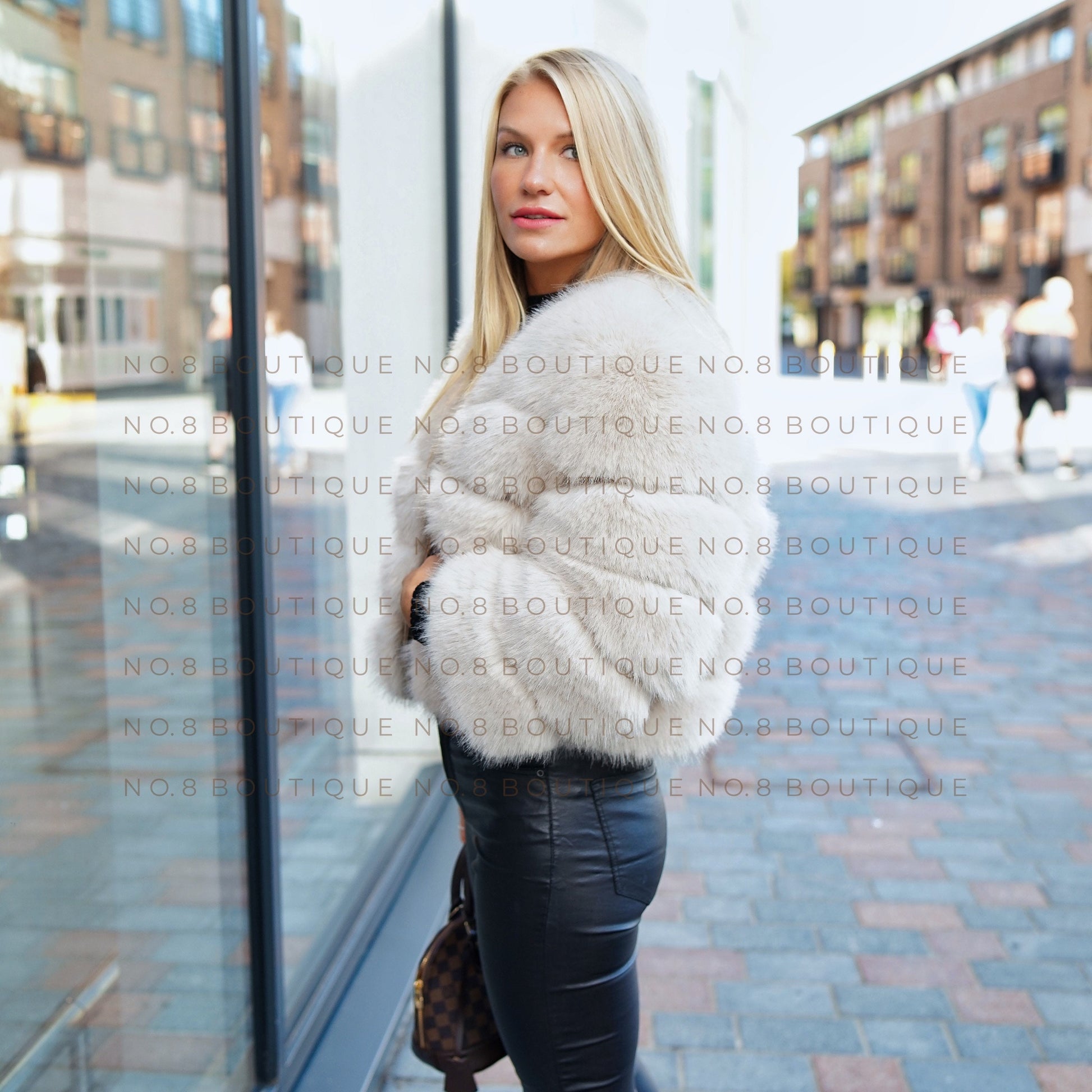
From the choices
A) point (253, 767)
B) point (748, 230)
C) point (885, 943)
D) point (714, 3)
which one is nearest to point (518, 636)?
point (253, 767)

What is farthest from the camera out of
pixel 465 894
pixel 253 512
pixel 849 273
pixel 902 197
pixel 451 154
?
pixel 849 273

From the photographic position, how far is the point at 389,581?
1.84 metres

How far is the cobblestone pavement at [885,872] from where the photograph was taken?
278 centimetres

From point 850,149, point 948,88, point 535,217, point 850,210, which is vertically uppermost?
point 948,88

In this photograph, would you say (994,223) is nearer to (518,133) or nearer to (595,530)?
(518,133)

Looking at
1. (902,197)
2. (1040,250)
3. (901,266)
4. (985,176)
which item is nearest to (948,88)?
(902,197)

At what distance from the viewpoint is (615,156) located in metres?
1.60

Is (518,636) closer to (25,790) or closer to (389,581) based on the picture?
(389,581)

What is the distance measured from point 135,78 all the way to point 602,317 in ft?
2.96

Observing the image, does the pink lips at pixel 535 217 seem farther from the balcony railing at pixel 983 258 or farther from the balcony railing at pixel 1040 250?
the balcony railing at pixel 983 258

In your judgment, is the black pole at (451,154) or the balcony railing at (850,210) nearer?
the black pole at (451,154)

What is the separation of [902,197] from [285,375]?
64.4 m

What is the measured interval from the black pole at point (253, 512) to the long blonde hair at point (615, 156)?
0.64 m

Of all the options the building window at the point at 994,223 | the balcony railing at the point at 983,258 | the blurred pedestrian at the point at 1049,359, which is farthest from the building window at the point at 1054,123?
the blurred pedestrian at the point at 1049,359
